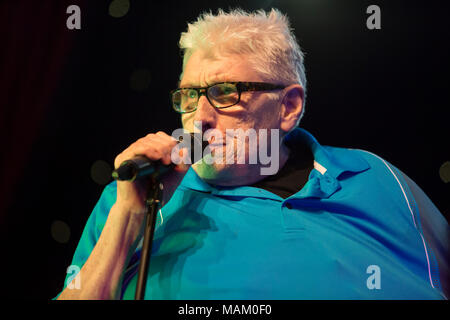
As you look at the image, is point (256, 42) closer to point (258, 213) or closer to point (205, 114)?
point (205, 114)

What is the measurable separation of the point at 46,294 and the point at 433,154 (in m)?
2.28

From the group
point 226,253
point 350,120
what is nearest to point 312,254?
point 226,253

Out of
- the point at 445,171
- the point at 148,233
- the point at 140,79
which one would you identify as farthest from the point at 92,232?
the point at 445,171

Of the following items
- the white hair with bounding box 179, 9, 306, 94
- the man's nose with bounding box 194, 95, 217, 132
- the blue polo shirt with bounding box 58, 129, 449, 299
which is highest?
the white hair with bounding box 179, 9, 306, 94

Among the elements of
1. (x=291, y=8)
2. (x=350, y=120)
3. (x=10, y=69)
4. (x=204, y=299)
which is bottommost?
(x=204, y=299)

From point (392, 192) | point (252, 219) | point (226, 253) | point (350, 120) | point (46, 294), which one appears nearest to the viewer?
point (226, 253)

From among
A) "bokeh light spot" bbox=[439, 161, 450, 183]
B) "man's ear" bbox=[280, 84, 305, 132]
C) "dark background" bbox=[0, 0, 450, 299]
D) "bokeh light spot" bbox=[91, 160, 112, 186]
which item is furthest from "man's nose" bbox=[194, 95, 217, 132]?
"bokeh light spot" bbox=[439, 161, 450, 183]

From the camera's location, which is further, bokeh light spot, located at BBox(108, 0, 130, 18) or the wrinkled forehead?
bokeh light spot, located at BBox(108, 0, 130, 18)

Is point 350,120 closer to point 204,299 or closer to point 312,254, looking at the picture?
point 312,254

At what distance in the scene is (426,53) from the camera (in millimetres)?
1825

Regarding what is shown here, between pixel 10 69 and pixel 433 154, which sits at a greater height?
pixel 10 69

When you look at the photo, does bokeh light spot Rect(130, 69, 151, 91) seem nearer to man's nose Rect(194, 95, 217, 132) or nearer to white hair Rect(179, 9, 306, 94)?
white hair Rect(179, 9, 306, 94)

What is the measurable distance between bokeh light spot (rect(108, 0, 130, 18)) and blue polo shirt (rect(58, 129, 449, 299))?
1032 mm

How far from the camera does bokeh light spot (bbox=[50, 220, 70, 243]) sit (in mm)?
1806
